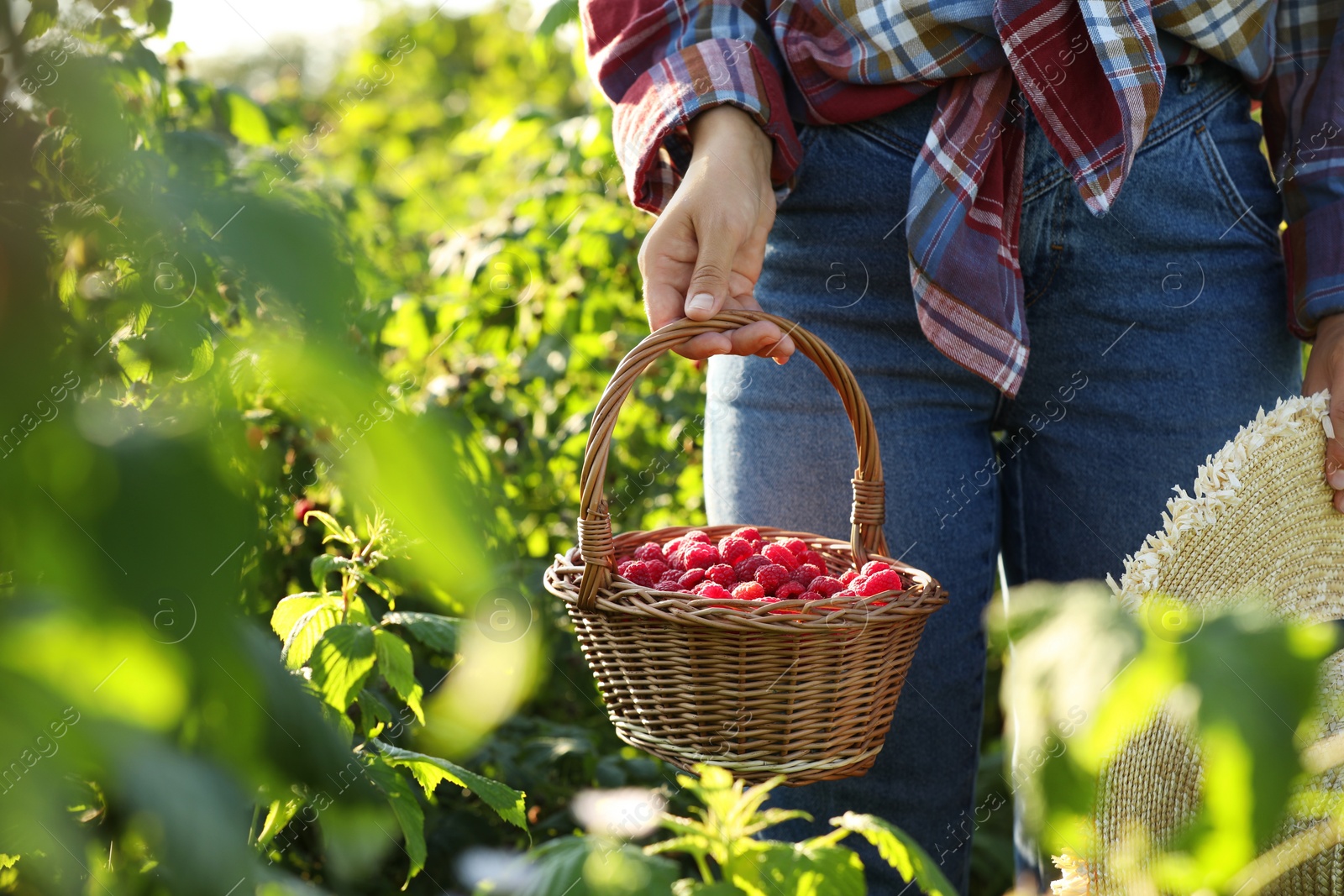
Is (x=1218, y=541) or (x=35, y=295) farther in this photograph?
(x=1218, y=541)

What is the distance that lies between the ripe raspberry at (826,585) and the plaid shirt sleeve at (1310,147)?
606mm

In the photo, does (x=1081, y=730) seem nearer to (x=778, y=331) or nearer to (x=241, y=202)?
(x=241, y=202)

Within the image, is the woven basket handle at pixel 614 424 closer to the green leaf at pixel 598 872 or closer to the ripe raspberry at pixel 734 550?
the ripe raspberry at pixel 734 550

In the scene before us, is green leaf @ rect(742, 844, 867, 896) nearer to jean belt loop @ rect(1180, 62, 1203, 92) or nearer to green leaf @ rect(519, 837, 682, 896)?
green leaf @ rect(519, 837, 682, 896)

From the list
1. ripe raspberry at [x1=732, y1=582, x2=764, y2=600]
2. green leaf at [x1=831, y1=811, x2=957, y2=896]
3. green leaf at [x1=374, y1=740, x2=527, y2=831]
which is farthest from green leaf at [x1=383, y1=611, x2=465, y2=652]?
green leaf at [x1=831, y1=811, x2=957, y2=896]

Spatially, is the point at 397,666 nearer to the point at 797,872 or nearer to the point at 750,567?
the point at 750,567

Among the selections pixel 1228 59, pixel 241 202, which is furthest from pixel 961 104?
pixel 241 202

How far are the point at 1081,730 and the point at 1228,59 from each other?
1.03m

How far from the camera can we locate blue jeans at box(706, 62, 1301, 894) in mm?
1147

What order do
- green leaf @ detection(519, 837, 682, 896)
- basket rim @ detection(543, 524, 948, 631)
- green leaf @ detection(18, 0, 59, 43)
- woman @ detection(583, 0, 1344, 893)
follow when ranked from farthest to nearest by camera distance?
woman @ detection(583, 0, 1344, 893)
basket rim @ detection(543, 524, 948, 631)
green leaf @ detection(519, 837, 682, 896)
green leaf @ detection(18, 0, 59, 43)

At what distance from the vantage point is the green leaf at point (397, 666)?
1208 mm

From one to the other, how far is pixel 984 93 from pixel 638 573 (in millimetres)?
624

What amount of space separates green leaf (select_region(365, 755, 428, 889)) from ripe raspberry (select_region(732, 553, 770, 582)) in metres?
0.40

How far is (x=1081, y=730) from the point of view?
0.34 metres
